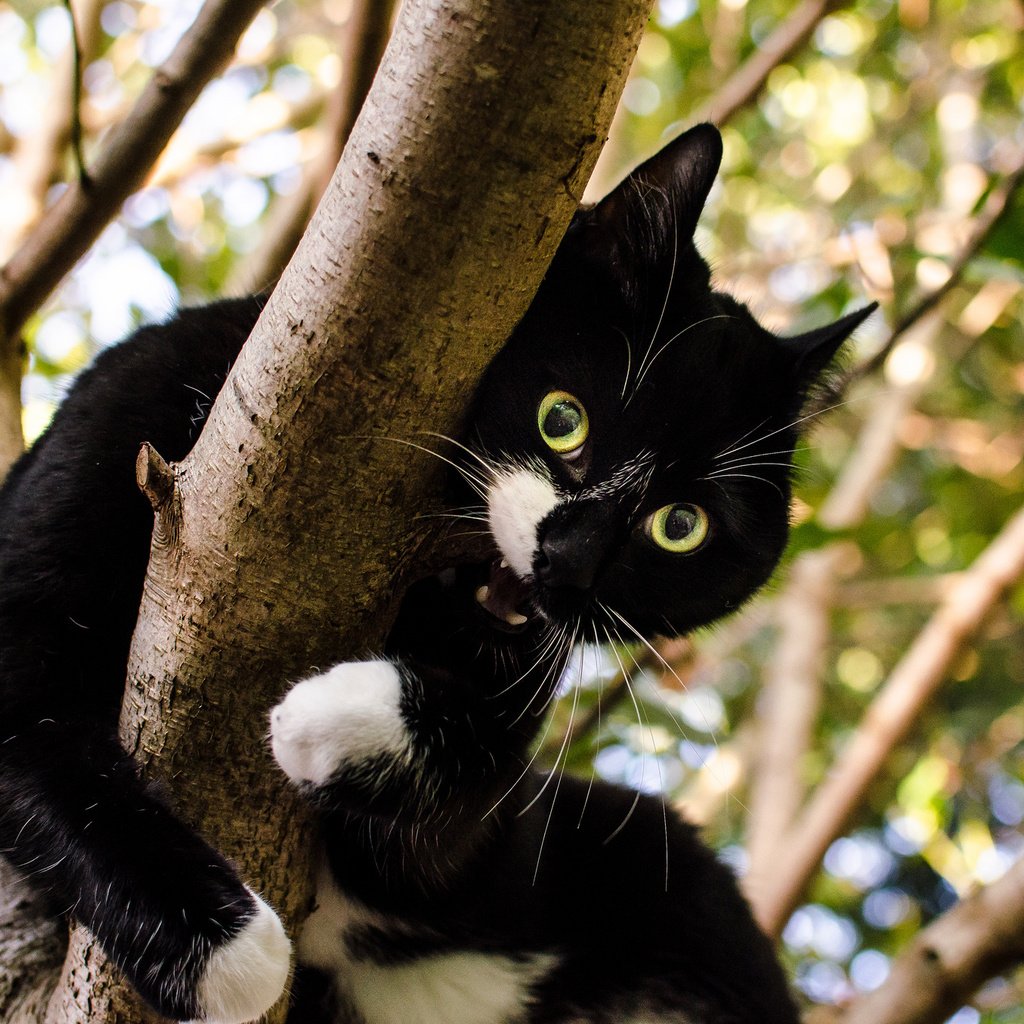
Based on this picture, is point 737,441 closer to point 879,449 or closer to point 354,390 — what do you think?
point 354,390

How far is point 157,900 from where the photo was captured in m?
1.41

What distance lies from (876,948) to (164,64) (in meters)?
3.87

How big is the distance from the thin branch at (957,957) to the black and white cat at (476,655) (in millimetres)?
223

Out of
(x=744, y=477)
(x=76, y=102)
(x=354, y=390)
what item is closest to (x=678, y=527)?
(x=744, y=477)

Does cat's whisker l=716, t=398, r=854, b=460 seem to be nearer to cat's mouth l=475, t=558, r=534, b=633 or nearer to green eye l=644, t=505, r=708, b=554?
green eye l=644, t=505, r=708, b=554

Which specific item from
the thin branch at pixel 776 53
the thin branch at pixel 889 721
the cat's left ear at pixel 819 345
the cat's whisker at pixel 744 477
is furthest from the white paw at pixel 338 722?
the thin branch at pixel 776 53

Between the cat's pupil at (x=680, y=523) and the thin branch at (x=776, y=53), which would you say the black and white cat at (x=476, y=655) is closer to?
the cat's pupil at (x=680, y=523)

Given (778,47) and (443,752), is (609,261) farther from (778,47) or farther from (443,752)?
(778,47)

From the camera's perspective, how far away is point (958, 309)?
4770 millimetres

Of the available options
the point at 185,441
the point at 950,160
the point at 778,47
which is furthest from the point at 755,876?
the point at 950,160

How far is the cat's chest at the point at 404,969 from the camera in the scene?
6.29 feet

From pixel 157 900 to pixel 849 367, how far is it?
1727 millimetres

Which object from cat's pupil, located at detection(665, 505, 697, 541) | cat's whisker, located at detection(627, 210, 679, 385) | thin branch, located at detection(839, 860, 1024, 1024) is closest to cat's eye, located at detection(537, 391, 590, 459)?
cat's whisker, located at detection(627, 210, 679, 385)

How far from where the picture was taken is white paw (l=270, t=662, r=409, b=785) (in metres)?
1.38
